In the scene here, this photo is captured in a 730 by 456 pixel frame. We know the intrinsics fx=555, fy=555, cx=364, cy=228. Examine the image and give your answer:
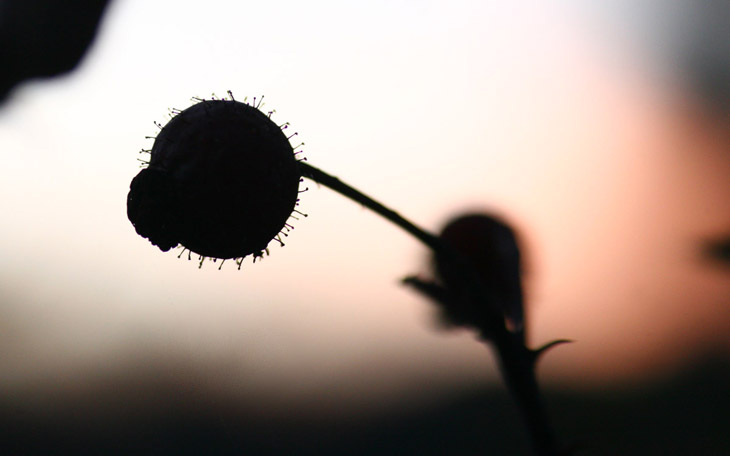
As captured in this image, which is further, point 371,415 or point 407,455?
point 407,455

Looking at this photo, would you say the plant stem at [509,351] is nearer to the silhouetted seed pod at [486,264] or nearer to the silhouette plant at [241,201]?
the silhouette plant at [241,201]

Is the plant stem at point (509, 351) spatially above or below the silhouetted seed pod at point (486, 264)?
below

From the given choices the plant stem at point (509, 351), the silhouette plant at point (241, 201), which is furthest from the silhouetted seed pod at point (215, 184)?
the plant stem at point (509, 351)

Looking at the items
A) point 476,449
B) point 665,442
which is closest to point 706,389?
point 665,442

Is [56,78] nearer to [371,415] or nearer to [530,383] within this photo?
[530,383]

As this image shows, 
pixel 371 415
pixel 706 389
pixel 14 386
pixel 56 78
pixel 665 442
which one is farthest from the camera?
pixel 371 415

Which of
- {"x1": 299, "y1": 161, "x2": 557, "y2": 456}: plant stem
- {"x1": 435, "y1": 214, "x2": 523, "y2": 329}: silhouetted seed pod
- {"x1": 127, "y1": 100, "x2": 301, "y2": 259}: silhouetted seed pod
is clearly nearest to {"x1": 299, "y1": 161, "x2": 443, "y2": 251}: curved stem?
{"x1": 299, "y1": 161, "x2": 557, "y2": 456}: plant stem
